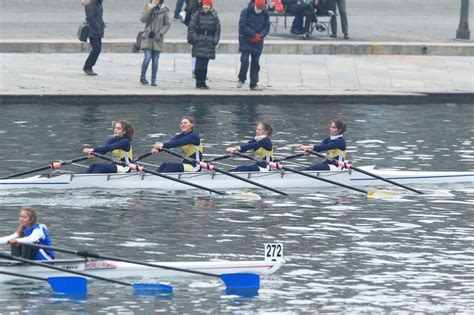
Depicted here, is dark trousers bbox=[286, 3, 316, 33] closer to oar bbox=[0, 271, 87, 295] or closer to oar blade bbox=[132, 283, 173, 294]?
oar blade bbox=[132, 283, 173, 294]

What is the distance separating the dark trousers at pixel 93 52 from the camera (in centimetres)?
3941

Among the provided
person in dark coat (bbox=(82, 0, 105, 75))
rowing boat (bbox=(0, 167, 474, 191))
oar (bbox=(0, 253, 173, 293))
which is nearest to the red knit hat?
person in dark coat (bbox=(82, 0, 105, 75))

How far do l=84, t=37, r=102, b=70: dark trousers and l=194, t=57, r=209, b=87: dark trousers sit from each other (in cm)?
248

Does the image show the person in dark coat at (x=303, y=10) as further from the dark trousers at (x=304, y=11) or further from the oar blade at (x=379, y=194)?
the oar blade at (x=379, y=194)

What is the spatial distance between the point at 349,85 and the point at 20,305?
22078 mm

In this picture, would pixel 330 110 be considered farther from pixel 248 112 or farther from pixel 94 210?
pixel 94 210

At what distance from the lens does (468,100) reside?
136ft

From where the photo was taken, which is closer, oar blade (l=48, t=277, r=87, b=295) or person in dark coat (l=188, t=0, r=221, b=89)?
oar blade (l=48, t=277, r=87, b=295)

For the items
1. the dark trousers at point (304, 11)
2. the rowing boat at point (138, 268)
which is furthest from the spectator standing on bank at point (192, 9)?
the rowing boat at point (138, 268)

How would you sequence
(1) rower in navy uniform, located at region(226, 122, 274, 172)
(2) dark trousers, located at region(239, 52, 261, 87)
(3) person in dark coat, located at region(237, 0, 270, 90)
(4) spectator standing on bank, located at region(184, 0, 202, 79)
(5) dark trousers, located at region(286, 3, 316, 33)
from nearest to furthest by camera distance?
1. (1) rower in navy uniform, located at region(226, 122, 274, 172)
2. (3) person in dark coat, located at region(237, 0, 270, 90)
3. (2) dark trousers, located at region(239, 52, 261, 87)
4. (4) spectator standing on bank, located at region(184, 0, 202, 79)
5. (5) dark trousers, located at region(286, 3, 316, 33)

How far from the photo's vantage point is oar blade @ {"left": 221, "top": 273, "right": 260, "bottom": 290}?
2195 cm

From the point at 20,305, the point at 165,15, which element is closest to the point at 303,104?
the point at 165,15

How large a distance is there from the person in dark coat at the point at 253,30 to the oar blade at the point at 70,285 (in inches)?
720

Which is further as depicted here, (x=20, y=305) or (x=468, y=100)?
(x=468, y=100)
